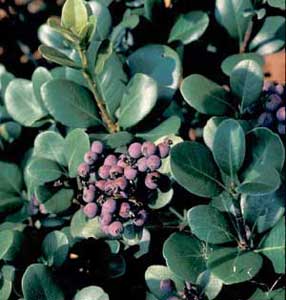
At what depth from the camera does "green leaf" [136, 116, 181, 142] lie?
112cm

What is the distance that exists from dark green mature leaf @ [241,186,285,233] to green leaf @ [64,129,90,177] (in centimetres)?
28

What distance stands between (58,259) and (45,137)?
8.8 inches

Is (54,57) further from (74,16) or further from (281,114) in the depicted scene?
(281,114)

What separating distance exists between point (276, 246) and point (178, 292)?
0.17m

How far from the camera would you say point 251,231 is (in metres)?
1.07

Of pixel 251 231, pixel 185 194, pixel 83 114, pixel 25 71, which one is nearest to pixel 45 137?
pixel 83 114

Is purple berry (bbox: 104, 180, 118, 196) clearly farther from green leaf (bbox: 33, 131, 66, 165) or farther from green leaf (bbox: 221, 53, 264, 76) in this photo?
green leaf (bbox: 221, 53, 264, 76)

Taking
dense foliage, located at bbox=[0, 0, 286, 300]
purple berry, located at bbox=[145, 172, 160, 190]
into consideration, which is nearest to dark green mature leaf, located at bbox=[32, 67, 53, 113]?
dense foliage, located at bbox=[0, 0, 286, 300]

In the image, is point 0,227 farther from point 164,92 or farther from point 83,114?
point 164,92

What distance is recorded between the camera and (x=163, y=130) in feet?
3.71

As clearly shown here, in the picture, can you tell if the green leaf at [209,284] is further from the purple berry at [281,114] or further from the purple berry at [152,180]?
the purple berry at [281,114]

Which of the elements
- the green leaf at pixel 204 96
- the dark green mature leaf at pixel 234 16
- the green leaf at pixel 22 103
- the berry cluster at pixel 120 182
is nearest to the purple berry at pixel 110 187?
the berry cluster at pixel 120 182

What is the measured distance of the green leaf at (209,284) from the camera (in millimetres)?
995

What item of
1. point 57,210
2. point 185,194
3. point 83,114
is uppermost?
point 83,114
